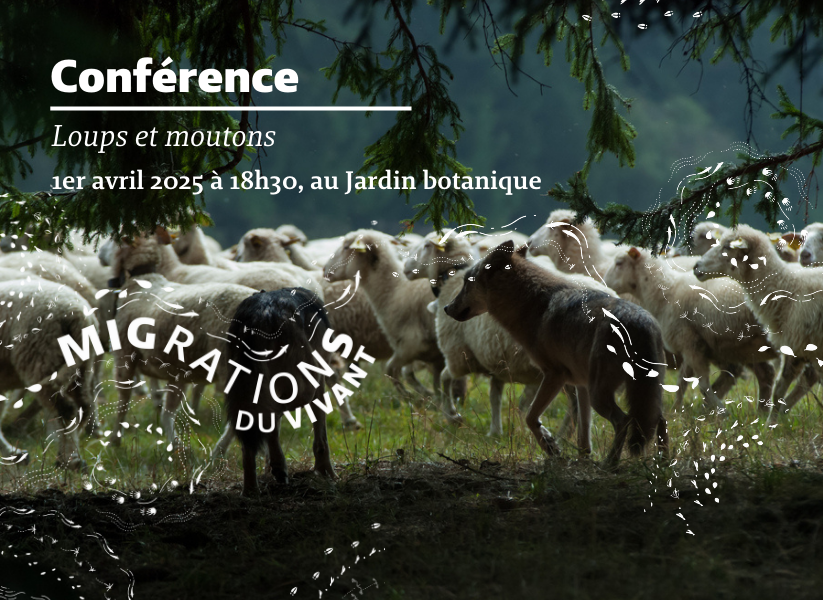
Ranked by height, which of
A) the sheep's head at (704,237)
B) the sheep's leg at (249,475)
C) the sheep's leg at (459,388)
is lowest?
the sheep's leg at (249,475)

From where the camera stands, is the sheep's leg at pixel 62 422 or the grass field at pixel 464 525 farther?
the sheep's leg at pixel 62 422

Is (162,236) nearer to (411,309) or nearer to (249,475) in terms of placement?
(411,309)

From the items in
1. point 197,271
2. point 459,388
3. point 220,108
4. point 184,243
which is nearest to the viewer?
→ point 220,108

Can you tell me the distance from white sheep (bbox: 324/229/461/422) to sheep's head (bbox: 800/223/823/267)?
11.8 feet

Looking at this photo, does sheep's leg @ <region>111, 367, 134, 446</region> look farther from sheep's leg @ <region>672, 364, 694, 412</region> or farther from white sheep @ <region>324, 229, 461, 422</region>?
sheep's leg @ <region>672, 364, 694, 412</region>

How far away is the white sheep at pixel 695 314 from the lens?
6.87 m

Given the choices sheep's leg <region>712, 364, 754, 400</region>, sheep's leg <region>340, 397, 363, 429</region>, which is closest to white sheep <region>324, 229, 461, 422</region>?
sheep's leg <region>340, 397, 363, 429</region>

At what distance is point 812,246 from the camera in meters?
6.66

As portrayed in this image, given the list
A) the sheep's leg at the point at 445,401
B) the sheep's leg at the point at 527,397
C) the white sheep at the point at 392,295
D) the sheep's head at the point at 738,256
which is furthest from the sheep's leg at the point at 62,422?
the sheep's head at the point at 738,256

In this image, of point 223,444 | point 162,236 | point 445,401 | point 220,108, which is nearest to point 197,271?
point 162,236

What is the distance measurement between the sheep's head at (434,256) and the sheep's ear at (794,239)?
2850 millimetres

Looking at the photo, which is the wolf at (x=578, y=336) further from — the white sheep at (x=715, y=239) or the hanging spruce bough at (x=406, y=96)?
the white sheep at (x=715, y=239)

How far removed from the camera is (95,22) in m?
4.30

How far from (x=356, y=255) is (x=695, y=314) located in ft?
11.3
